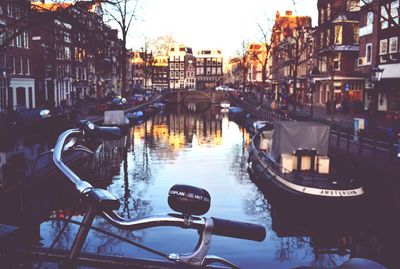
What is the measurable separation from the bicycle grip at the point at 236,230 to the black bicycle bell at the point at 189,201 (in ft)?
0.37

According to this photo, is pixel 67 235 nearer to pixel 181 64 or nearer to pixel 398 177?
pixel 398 177

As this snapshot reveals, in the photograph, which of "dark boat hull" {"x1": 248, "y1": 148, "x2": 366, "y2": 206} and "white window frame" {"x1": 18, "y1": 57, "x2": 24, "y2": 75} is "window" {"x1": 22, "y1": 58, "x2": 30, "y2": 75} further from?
"dark boat hull" {"x1": 248, "y1": 148, "x2": 366, "y2": 206}

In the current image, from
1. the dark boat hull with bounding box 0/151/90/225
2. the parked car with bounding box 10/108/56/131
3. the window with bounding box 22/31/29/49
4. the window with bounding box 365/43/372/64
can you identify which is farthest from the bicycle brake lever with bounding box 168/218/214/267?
the window with bounding box 22/31/29/49

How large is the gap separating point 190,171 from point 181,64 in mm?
134600

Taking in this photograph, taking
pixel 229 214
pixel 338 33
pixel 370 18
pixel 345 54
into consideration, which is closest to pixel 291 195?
pixel 229 214

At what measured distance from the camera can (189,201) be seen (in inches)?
96.7

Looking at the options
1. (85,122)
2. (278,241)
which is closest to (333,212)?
(278,241)

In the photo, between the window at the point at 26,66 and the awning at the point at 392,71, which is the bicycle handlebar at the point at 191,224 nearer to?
the awning at the point at 392,71

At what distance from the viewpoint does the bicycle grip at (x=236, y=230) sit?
2.43 m

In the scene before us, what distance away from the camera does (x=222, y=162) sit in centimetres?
3275

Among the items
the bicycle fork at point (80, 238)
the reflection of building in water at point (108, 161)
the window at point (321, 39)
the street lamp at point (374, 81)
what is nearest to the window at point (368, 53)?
the window at point (321, 39)

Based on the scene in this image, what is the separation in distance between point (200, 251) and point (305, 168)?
20.2 meters

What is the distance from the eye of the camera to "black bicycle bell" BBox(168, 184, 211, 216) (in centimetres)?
246

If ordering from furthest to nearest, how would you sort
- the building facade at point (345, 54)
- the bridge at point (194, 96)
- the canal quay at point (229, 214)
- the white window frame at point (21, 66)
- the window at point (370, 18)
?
the bridge at point (194, 96) → the building facade at point (345, 54) → the white window frame at point (21, 66) → the window at point (370, 18) → the canal quay at point (229, 214)
